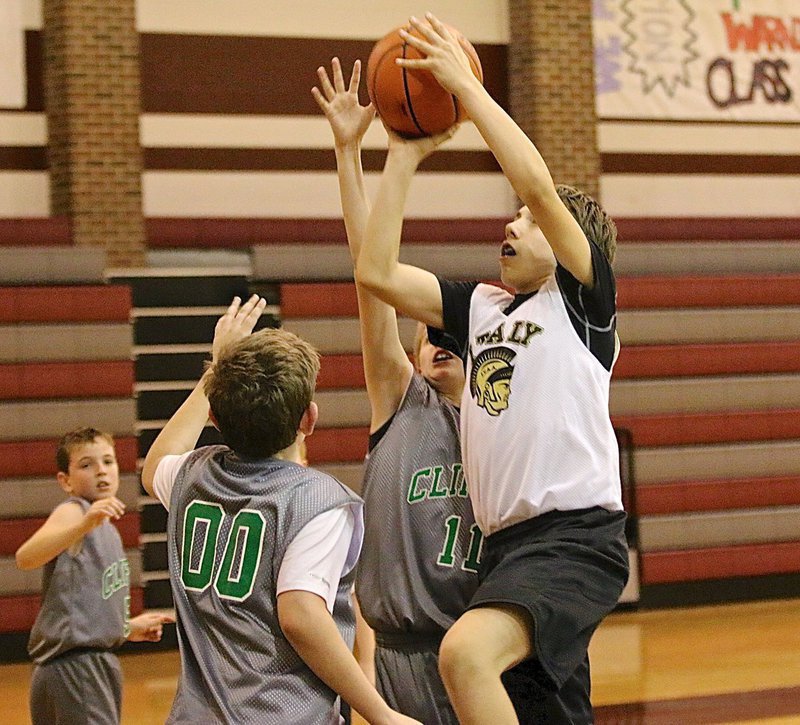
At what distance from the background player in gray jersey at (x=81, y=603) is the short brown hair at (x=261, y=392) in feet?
5.57

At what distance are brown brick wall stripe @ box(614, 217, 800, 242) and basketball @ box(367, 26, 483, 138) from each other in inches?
268

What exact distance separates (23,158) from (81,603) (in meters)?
5.28

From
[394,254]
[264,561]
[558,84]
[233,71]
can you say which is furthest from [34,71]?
[264,561]

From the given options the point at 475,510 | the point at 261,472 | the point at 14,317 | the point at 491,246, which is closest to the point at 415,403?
the point at 475,510

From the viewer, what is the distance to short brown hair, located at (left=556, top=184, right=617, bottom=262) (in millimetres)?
3123

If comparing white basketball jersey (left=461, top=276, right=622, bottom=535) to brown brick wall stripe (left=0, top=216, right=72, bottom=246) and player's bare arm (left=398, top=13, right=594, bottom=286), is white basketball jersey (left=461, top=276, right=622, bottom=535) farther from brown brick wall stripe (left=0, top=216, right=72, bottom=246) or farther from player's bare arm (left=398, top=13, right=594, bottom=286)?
brown brick wall stripe (left=0, top=216, right=72, bottom=246)

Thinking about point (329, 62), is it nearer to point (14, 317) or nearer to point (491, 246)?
point (491, 246)

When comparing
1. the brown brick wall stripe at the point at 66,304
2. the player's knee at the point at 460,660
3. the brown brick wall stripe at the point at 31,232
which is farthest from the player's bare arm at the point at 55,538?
the brown brick wall stripe at the point at 31,232

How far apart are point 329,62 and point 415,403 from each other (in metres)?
6.79

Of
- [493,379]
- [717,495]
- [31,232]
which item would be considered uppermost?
[31,232]

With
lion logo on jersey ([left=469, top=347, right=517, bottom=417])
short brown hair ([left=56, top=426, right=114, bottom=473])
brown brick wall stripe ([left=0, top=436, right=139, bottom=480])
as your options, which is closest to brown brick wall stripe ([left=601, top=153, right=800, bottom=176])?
brown brick wall stripe ([left=0, top=436, right=139, bottom=480])

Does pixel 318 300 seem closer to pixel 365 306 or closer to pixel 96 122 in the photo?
pixel 96 122

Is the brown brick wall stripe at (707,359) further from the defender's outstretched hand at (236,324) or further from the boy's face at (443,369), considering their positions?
the defender's outstretched hand at (236,324)

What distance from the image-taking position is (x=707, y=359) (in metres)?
9.51
